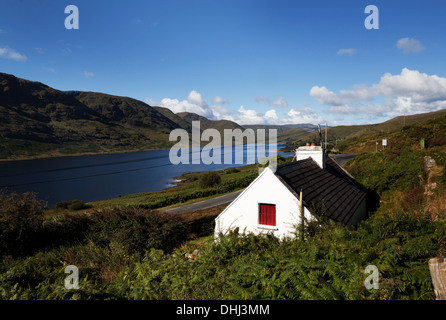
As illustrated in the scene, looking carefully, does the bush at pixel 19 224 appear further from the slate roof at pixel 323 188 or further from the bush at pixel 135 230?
the slate roof at pixel 323 188

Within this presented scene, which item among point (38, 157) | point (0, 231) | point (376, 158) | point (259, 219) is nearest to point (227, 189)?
point (376, 158)

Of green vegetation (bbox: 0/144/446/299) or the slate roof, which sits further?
the slate roof

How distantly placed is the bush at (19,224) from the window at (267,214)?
496 inches

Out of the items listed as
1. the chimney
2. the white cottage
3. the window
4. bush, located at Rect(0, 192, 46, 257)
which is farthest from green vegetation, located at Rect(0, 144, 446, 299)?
the chimney

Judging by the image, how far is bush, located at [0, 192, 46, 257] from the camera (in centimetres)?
1259

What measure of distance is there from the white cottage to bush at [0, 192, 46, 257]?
10.2 m

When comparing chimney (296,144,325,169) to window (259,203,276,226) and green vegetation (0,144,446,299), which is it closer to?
green vegetation (0,144,446,299)

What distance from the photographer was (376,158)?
1051 inches

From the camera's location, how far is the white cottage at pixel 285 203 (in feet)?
40.2

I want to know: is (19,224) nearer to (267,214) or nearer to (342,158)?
(267,214)

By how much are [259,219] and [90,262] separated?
Answer: 26.7 ft

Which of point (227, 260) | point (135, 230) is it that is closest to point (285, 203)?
point (227, 260)

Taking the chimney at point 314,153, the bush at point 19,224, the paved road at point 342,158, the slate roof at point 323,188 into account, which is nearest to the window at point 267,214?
the slate roof at point 323,188
